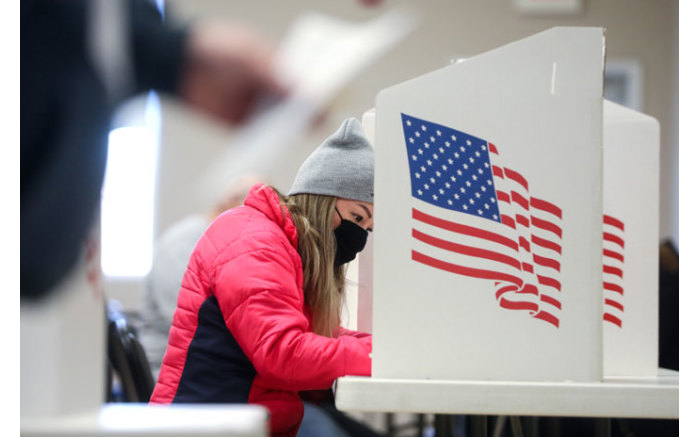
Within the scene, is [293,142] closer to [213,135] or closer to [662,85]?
[213,135]

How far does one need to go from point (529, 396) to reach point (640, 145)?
72cm

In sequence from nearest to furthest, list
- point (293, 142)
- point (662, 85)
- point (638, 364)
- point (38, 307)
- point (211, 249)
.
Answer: point (293, 142) < point (38, 307) < point (211, 249) < point (638, 364) < point (662, 85)

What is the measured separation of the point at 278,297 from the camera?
1.23 meters

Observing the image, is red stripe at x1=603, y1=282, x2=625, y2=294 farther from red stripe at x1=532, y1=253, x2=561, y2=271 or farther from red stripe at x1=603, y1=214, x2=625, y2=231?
red stripe at x1=532, y1=253, x2=561, y2=271

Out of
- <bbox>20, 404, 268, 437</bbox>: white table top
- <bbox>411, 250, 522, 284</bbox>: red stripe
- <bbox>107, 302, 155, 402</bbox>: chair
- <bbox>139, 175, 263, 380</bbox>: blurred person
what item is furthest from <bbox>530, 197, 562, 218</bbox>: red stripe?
<bbox>139, 175, 263, 380</bbox>: blurred person

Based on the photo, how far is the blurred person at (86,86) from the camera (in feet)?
0.96

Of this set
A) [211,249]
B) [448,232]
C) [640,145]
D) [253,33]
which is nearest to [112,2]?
[253,33]

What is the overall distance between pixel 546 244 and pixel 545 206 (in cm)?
6

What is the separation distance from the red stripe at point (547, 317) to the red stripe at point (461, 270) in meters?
0.06

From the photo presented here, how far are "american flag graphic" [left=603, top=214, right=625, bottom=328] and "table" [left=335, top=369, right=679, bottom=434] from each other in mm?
495

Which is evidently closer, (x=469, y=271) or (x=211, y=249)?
(x=469, y=271)

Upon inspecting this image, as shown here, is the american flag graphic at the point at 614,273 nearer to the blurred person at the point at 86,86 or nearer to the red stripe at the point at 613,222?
the red stripe at the point at 613,222

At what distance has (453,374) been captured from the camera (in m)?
1.09

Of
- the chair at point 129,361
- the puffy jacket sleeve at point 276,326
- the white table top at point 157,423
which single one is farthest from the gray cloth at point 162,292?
the white table top at point 157,423
